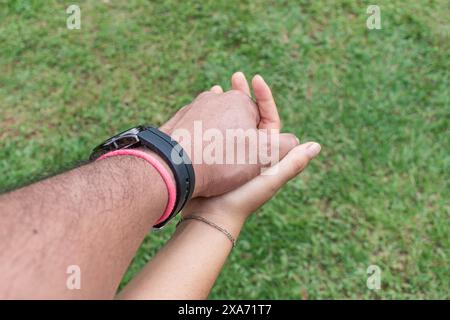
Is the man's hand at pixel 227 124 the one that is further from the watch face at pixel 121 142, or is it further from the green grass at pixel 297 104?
the green grass at pixel 297 104

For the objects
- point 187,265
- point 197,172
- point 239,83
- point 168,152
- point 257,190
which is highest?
point 239,83

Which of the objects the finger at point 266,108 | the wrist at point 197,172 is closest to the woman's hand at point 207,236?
the finger at point 266,108

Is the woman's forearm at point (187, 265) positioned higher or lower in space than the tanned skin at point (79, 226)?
lower

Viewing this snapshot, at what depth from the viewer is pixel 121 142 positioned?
6.17ft

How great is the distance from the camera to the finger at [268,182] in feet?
7.25

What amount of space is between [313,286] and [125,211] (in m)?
1.83

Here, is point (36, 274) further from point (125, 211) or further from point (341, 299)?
point (341, 299)

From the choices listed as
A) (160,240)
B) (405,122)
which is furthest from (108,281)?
(405,122)

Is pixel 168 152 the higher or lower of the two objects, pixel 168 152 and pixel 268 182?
the higher

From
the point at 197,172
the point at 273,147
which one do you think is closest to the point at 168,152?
the point at 197,172

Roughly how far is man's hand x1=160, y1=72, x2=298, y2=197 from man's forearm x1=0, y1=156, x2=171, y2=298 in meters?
0.44

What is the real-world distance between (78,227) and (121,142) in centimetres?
58

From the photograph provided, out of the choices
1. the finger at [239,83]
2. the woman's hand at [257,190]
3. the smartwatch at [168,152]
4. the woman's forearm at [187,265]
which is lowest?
the woman's forearm at [187,265]

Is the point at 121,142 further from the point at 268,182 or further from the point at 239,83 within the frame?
the point at 239,83
